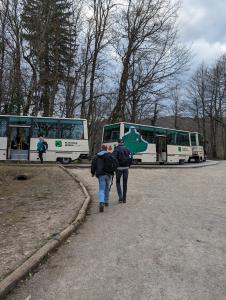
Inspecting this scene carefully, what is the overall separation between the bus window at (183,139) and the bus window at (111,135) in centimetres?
715

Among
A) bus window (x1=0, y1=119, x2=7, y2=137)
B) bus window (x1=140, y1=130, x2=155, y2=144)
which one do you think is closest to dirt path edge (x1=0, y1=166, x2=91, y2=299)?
bus window (x1=0, y1=119, x2=7, y2=137)

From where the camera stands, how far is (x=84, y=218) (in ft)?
33.4

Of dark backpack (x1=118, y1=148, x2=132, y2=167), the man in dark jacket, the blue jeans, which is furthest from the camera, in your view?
dark backpack (x1=118, y1=148, x2=132, y2=167)

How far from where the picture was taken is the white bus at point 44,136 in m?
26.0

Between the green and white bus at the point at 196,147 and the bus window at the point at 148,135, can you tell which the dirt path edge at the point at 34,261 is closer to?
the bus window at the point at 148,135

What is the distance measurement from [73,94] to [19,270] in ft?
112

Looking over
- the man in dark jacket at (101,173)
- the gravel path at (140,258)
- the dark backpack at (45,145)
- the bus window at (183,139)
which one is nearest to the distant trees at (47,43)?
the dark backpack at (45,145)

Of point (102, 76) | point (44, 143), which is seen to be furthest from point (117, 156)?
point (102, 76)

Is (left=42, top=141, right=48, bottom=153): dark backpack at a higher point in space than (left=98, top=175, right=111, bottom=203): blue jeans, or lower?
higher

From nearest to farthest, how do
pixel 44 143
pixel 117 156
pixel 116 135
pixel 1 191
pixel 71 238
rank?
1. pixel 71 238
2. pixel 117 156
3. pixel 1 191
4. pixel 44 143
5. pixel 116 135

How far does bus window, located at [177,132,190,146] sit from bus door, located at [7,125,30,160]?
14.0 meters

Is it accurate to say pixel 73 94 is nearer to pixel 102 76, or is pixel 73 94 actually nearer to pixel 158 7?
pixel 102 76

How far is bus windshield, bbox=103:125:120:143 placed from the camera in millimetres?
29505

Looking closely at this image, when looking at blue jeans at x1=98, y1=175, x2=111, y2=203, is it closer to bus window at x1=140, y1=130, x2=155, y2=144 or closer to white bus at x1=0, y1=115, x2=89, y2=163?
white bus at x1=0, y1=115, x2=89, y2=163
